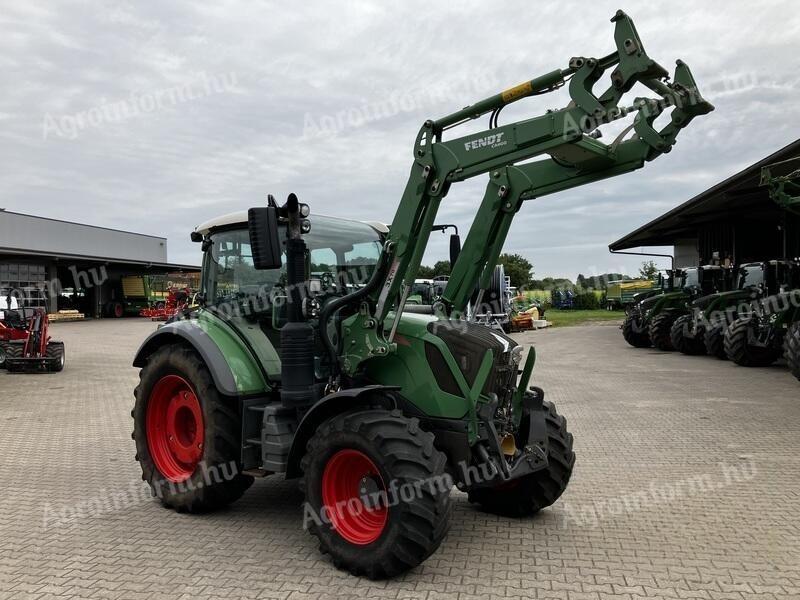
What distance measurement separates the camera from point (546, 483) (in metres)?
4.82

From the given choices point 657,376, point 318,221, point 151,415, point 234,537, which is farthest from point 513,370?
point 657,376

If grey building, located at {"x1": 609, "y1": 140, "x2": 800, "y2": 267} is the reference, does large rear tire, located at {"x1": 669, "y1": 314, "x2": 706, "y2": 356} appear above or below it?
below

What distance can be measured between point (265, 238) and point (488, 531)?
100 inches

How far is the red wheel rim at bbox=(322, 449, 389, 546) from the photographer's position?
402 centimetres

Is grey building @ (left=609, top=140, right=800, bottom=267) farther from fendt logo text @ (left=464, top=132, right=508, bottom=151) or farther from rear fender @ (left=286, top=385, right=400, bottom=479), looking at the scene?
rear fender @ (left=286, top=385, right=400, bottom=479)

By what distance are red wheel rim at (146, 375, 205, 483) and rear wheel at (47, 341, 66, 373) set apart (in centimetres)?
1049

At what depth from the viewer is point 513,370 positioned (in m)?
4.82

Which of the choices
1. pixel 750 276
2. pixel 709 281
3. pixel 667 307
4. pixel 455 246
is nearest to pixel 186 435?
pixel 455 246

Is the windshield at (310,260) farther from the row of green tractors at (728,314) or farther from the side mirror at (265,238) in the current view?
the row of green tractors at (728,314)

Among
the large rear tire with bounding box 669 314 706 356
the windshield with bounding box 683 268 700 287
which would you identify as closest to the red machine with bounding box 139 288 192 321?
the windshield with bounding box 683 268 700 287

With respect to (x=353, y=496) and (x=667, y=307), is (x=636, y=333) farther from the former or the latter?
(x=353, y=496)

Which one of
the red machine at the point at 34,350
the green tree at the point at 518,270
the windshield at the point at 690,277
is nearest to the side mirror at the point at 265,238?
the red machine at the point at 34,350

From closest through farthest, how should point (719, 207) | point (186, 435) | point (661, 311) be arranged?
point (186, 435) → point (661, 311) → point (719, 207)

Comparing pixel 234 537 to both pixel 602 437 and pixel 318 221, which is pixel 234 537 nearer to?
pixel 318 221
